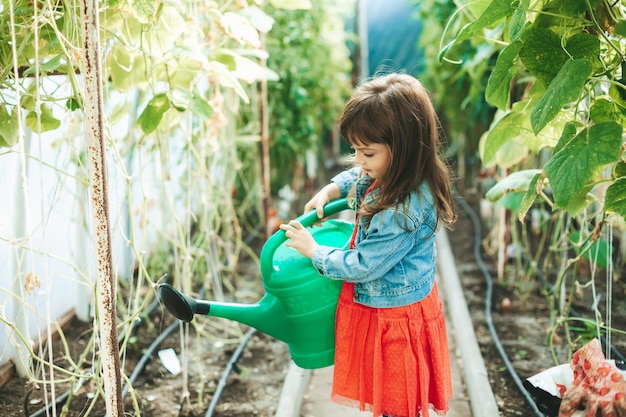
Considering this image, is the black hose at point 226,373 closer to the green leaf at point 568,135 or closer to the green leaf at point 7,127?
the green leaf at point 7,127

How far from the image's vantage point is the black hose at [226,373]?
2.12 metres

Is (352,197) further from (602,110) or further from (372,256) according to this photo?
(602,110)

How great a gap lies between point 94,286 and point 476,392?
132cm

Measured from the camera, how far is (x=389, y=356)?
5.17 ft

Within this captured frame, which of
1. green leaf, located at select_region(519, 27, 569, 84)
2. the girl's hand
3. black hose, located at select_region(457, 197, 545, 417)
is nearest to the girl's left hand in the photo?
the girl's hand

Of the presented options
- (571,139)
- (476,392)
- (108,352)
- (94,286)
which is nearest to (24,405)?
(94,286)

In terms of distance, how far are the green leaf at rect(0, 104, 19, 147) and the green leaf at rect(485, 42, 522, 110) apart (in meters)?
1.13

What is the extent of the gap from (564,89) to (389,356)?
0.74 m

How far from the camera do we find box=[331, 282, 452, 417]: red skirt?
157 cm

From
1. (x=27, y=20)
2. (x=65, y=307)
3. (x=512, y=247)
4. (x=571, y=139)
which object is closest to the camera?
(x=571, y=139)

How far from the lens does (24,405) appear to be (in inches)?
73.6

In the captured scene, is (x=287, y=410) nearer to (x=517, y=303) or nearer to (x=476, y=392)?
(x=476, y=392)

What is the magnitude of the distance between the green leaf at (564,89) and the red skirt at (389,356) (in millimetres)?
570

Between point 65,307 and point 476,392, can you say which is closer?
point 476,392
